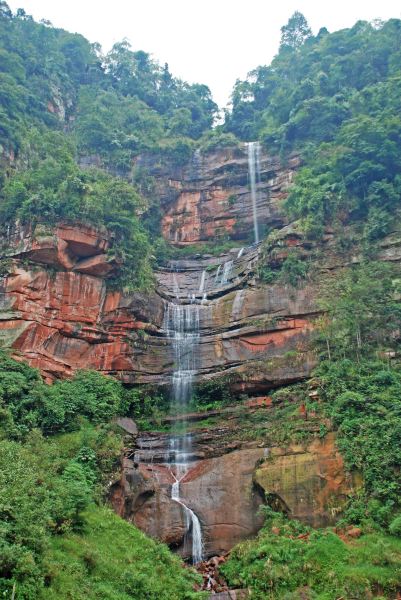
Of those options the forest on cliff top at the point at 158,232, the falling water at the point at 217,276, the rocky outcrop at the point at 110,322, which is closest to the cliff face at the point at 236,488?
the forest on cliff top at the point at 158,232

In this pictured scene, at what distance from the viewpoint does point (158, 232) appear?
35969 mm

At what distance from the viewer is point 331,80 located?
123ft

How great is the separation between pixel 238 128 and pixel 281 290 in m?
20.8

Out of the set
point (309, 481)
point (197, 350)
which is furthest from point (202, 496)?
point (197, 350)

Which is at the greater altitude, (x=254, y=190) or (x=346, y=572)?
(x=254, y=190)

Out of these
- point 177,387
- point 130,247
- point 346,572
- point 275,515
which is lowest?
point 346,572

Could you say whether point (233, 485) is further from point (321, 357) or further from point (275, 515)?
point (321, 357)

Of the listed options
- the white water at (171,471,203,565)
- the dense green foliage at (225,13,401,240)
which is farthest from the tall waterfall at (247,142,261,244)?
the white water at (171,471,203,565)

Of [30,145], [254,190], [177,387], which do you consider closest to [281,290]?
[177,387]

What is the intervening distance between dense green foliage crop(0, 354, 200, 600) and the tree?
38.3 m

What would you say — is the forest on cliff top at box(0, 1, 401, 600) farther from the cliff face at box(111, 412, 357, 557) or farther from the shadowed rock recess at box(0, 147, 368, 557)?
the shadowed rock recess at box(0, 147, 368, 557)

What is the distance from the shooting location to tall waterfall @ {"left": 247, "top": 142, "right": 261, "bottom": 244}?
34688 mm

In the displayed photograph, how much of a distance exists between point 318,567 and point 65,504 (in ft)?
23.3

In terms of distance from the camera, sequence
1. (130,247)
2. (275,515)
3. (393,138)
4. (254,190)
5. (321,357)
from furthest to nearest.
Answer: (254,190) → (393,138) → (130,247) → (321,357) → (275,515)
